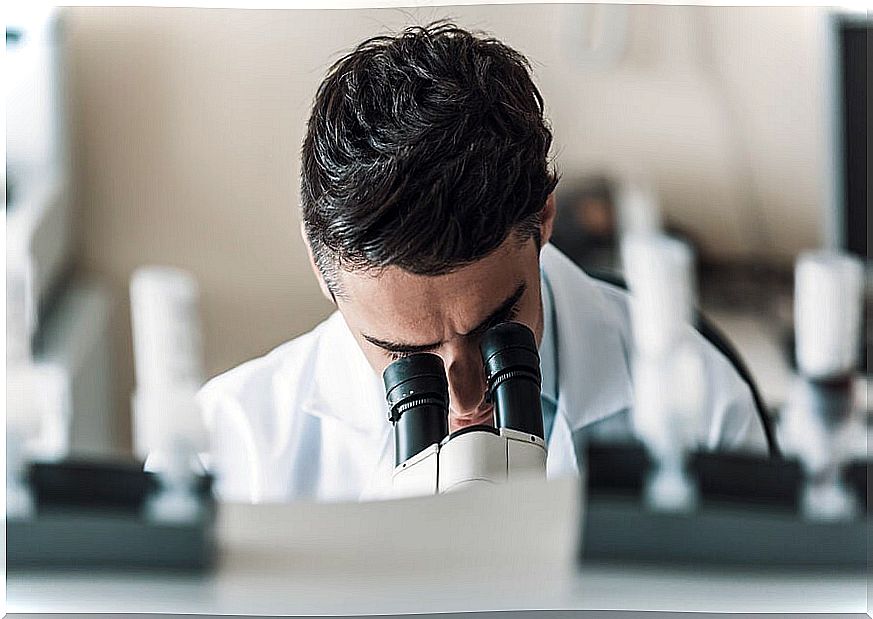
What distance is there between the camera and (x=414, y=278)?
58cm

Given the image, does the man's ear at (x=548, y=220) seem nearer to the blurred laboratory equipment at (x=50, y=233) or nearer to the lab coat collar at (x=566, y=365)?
the lab coat collar at (x=566, y=365)

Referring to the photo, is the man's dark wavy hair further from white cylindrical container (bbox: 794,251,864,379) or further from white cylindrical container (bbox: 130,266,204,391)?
white cylindrical container (bbox: 794,251,864,379)

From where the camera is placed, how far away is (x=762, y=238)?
69cm

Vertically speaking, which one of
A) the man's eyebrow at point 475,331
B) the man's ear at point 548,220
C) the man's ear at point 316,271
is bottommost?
the man's eyebrow at point 475,331

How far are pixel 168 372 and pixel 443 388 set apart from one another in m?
0.17

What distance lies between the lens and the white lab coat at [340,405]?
0.63 metres

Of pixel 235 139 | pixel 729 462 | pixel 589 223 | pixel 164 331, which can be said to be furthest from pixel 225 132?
pixel 729 462

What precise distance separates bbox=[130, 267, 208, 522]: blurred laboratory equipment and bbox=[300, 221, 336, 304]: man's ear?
0.07m

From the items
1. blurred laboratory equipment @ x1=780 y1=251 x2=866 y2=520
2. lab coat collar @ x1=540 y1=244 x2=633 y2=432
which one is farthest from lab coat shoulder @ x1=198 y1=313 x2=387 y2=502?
blurred laboratory equipment @ x1=780 y1=251 x2=866 y2=520

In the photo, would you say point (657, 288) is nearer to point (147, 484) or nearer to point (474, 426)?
point (474, 426)

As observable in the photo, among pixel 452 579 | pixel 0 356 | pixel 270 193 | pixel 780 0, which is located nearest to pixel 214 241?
pixel 270 193

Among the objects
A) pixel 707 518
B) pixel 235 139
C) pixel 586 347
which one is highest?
pixel 235 139

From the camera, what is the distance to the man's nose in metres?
0.61

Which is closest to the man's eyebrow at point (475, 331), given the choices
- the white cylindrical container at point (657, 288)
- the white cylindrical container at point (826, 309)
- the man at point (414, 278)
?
the man at point (414, 278)
